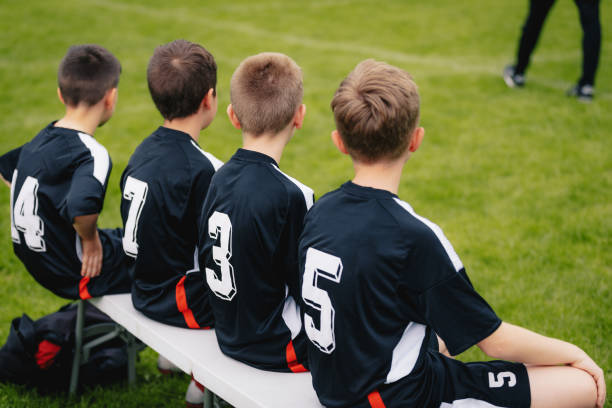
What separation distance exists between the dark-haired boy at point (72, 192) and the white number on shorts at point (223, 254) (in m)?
0.69

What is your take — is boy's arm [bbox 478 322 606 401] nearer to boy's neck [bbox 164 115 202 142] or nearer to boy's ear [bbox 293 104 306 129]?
boy's ear [bbox 293 104 306 129]

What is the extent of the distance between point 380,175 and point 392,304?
1.41 feet

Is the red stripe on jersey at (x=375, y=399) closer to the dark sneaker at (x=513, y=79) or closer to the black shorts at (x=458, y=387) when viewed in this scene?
the black shorts at (x=458, y=387)

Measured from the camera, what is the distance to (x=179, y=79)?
2609 mm

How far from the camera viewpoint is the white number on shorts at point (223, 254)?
2.17 meters

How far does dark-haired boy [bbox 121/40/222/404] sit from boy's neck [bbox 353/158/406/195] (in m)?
0.83

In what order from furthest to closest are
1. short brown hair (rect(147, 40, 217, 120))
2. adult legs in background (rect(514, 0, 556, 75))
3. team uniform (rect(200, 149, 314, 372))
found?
adult legs in background (rect(514, 0, 556, 75)) < short brown hair (rect(147, 40, 217, 120)) < team uniform (rect(200, 149, 314, 372))

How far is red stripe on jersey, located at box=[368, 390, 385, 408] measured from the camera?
1.89 metres

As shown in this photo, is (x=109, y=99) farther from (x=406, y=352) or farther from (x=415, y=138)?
(x=406, y=352)

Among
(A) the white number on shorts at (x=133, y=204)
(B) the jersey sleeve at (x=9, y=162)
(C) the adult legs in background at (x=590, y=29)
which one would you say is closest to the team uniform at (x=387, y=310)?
(A) the white number on shorts at (x=133, y=204)

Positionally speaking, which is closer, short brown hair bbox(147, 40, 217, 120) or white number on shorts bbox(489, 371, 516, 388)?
white number on shorts bbox(489, 371, 516, 388)

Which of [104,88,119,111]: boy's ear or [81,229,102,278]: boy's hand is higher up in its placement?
[104,88,119,111]: boy's ear

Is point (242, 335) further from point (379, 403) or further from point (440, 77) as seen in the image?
point (440, 77)

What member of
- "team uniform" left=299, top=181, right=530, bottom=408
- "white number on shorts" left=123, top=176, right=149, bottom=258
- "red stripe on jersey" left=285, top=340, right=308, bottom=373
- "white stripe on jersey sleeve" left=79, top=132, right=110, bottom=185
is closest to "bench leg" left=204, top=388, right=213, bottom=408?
"red stripe on jersey" left=285, top=340, right=308, bottom=373
